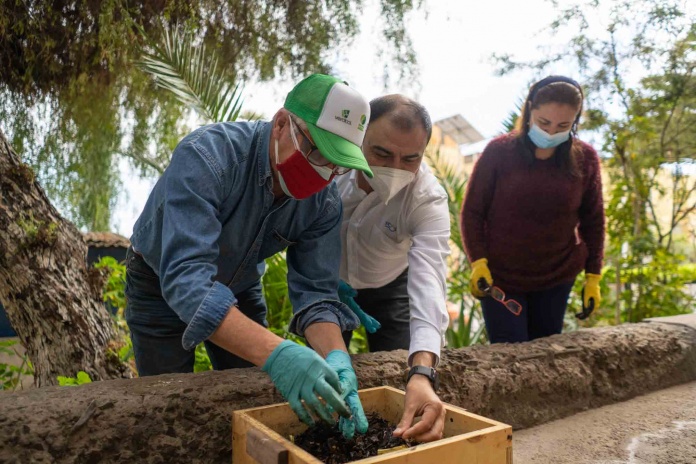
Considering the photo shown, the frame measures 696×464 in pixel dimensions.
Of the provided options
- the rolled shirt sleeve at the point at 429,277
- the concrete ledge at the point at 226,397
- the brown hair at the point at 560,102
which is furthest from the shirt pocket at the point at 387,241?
the brown hair at the point at 560,102

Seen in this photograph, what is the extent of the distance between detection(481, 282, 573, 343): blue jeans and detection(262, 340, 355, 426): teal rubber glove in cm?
166

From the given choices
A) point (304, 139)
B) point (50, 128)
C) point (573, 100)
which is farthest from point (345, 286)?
point (50, 128)

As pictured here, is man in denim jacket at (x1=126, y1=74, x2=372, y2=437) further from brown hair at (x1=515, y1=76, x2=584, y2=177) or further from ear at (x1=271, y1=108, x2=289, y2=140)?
brown hair at (x1=515, y1=76, x2=584, y2=177)

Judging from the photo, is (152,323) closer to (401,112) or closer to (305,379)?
(305,379)

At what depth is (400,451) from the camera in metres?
1.26

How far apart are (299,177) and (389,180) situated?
488 mm

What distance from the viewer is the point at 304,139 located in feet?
5.37

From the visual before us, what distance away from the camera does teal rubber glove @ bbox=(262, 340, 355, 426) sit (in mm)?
1320

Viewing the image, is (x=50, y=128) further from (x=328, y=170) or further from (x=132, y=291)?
(x=328, y=170)

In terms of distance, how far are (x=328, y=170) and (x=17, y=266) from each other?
1906 millimetres

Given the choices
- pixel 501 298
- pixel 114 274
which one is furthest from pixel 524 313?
pixel 114 274

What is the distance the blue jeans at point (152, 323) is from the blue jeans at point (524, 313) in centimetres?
134

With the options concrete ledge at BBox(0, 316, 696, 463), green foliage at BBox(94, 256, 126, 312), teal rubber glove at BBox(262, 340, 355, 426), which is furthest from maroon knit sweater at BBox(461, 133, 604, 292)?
green foliage at BBox(94, 256, 126, 312)

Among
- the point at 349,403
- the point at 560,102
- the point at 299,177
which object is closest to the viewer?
the point at 349,403
